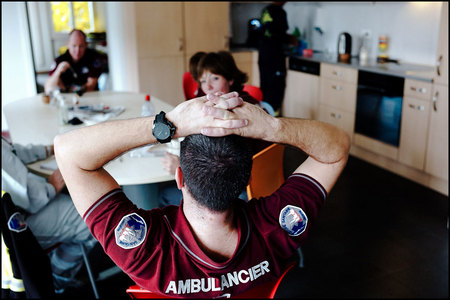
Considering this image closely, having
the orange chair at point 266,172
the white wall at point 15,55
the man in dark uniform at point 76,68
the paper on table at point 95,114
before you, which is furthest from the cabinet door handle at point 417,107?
the white wall at point 15,55

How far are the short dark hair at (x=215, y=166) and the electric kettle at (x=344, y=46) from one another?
3.78 m

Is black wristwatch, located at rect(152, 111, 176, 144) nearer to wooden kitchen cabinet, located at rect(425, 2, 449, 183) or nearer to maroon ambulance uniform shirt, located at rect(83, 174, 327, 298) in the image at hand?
maroon ambulance uniform shirt, located at rect(83, 174, 327, 298)

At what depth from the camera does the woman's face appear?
182 cm

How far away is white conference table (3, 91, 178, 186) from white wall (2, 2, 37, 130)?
166 centimetres

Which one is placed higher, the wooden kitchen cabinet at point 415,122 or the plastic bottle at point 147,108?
the plastic bottle at point 147,108

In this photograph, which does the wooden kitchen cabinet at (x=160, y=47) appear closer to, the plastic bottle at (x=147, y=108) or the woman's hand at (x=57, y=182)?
the plastic bottle at (x=147, y=108)

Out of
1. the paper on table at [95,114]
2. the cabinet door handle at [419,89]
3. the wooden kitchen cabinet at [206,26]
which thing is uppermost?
the wooden kitchen cabinet at [206,26]

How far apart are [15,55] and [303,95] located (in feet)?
9.93

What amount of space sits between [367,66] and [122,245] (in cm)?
354

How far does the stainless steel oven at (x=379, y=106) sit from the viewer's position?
3.69m

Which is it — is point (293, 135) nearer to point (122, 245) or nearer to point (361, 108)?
point (122, 245)

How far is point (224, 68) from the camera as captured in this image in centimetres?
192

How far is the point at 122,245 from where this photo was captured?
2.89ft

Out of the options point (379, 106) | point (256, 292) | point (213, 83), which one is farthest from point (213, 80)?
point (379, 106)
